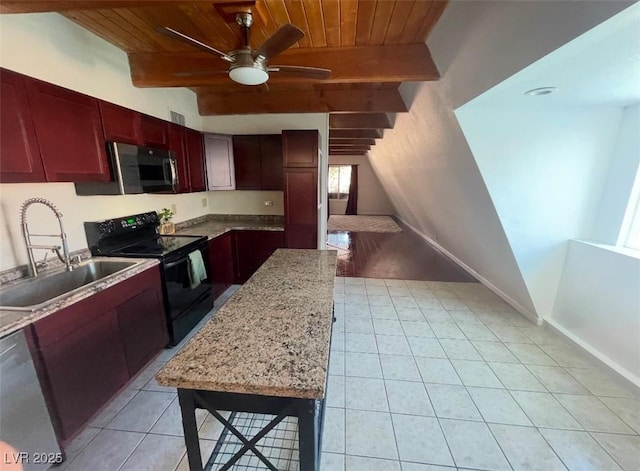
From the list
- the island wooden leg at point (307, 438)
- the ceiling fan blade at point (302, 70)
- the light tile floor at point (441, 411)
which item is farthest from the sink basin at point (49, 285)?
the ceiling fan blade at point (302, 70)

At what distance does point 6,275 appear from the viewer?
5.36 feet

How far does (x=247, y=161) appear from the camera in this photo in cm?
378

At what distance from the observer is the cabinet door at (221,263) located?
125 inches

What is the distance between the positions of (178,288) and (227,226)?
137 centimetres

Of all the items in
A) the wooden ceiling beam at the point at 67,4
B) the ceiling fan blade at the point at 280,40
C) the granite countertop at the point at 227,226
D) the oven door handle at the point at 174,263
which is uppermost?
the wooden ceiling beam at the point at 67,4

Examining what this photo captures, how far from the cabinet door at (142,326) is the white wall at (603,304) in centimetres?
368

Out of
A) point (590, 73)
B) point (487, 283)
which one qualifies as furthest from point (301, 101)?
point (487, 283)

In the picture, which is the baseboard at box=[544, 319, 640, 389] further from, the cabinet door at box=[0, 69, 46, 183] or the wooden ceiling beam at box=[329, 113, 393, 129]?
the cabinet door at box=[0, 69, 46, 183]

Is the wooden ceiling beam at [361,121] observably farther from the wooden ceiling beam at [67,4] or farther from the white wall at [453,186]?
the wooden ceiling beam at [67,4]

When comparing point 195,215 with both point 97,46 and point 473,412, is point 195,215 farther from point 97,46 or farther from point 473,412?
point 473,412

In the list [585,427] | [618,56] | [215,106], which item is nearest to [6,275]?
[215,106]

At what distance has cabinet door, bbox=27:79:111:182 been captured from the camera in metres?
1.59

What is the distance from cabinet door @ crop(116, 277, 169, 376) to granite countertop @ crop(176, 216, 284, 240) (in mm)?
1039

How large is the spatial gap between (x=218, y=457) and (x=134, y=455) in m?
0.48
